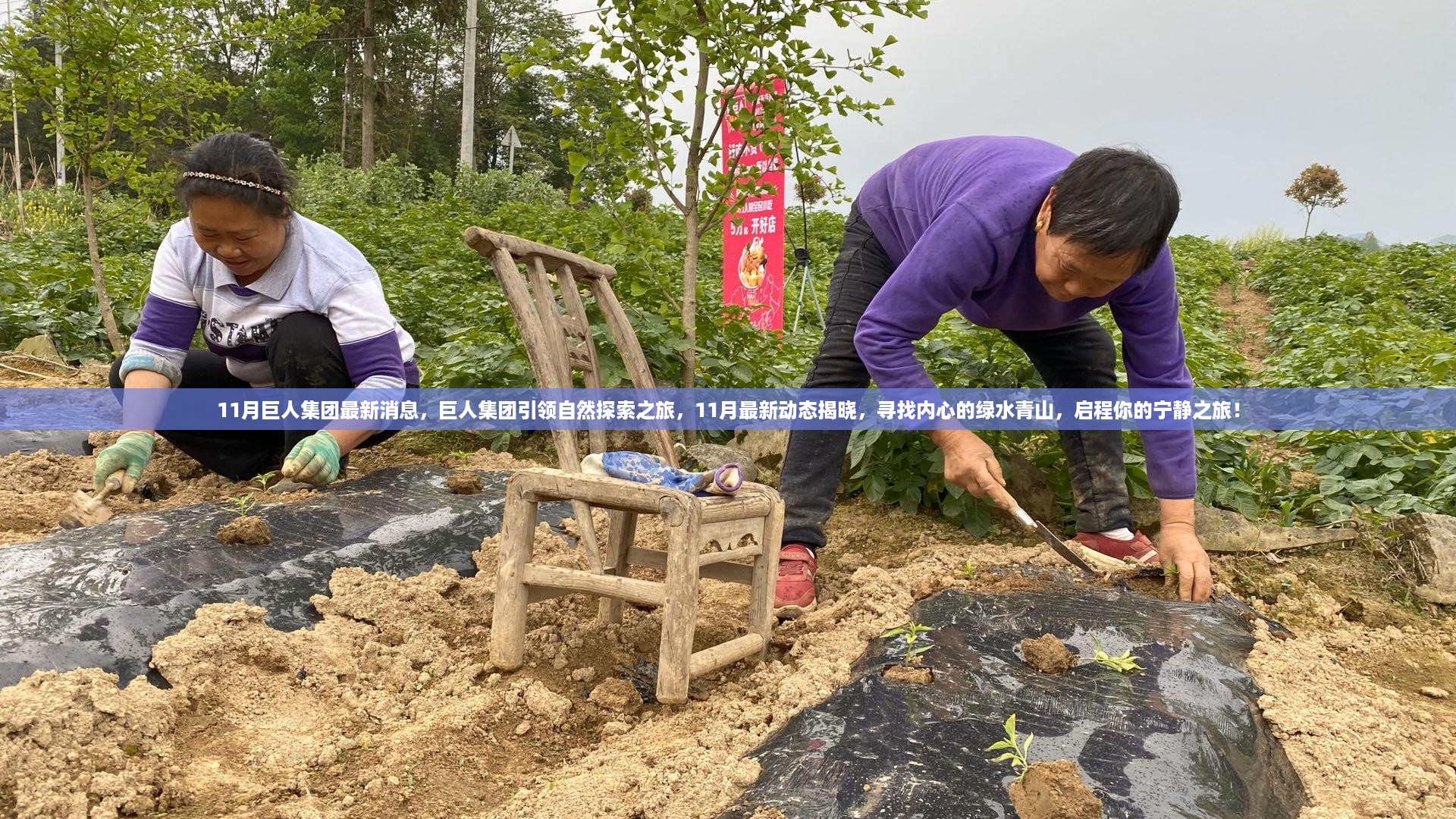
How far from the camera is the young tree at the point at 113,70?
186 inches

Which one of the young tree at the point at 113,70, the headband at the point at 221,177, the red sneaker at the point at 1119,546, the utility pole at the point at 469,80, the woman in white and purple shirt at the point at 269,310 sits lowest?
the red sneaker at the point at 1119,546

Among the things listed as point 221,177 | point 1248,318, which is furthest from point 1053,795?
point 1248,318

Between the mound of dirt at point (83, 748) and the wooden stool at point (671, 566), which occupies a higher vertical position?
the wooden stool at point (671, 566)

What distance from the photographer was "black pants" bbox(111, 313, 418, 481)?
9.29 ft

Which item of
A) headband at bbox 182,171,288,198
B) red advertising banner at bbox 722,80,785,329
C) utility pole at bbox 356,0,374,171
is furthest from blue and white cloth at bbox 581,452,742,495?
utility pole at bbox 356,0,374,171

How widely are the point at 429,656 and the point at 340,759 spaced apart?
39cm

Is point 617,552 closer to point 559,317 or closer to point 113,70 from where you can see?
point 559,317

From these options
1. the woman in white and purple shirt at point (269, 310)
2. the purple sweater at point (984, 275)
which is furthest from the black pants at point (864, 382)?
the woman in white and purple shirt at point (269, 310)

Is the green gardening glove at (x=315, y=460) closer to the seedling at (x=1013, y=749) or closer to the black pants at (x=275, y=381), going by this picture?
the black pants at (x=275, y=381)

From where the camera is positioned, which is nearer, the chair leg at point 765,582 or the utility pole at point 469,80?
the chair leg at point 765,582

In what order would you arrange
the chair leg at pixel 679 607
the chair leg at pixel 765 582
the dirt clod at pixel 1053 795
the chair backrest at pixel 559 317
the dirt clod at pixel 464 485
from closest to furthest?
the dirt clod at pixel 1053 795 < the chair leg at pixel 679 607 < the chair leg at pixel 765 582 < the chair backrest at pixel 559 317 < the dirt clod at pixel 464 485

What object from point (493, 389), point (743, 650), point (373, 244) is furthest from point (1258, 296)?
point (743, 650)

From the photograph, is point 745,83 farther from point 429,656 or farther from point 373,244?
point 373,244

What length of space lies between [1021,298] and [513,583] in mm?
1364
